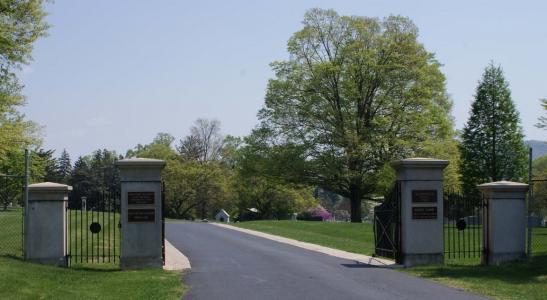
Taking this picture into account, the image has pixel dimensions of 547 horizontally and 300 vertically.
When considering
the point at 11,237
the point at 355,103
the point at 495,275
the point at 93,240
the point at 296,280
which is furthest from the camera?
the point at 355,103

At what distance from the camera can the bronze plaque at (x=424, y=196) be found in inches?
703

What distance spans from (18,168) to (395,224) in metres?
21.0

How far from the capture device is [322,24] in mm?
43906

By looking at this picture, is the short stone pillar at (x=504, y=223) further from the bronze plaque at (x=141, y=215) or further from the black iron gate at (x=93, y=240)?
the black iron gate at (x=93, y=240)

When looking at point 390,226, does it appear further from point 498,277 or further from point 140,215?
point 140,215

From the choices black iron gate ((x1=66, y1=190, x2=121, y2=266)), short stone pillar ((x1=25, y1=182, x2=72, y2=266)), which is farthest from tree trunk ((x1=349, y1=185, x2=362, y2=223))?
short stone pillar ((x1=25, y1=182, x2=72, y2=266))

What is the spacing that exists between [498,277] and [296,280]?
475 cm

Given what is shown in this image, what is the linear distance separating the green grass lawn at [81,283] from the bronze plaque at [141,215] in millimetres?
1320

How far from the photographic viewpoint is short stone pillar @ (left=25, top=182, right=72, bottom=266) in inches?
647

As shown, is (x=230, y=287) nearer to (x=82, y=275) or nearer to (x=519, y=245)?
(x=82, y=275)

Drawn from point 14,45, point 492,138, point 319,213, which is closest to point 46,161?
point 14,45

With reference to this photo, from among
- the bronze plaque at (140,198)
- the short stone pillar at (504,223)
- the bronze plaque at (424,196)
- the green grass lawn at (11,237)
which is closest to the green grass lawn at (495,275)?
the short stone pillar at (504,223)

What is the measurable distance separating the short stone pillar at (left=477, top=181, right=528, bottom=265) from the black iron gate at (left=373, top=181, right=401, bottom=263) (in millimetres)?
2452

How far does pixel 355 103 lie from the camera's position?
42.3m
